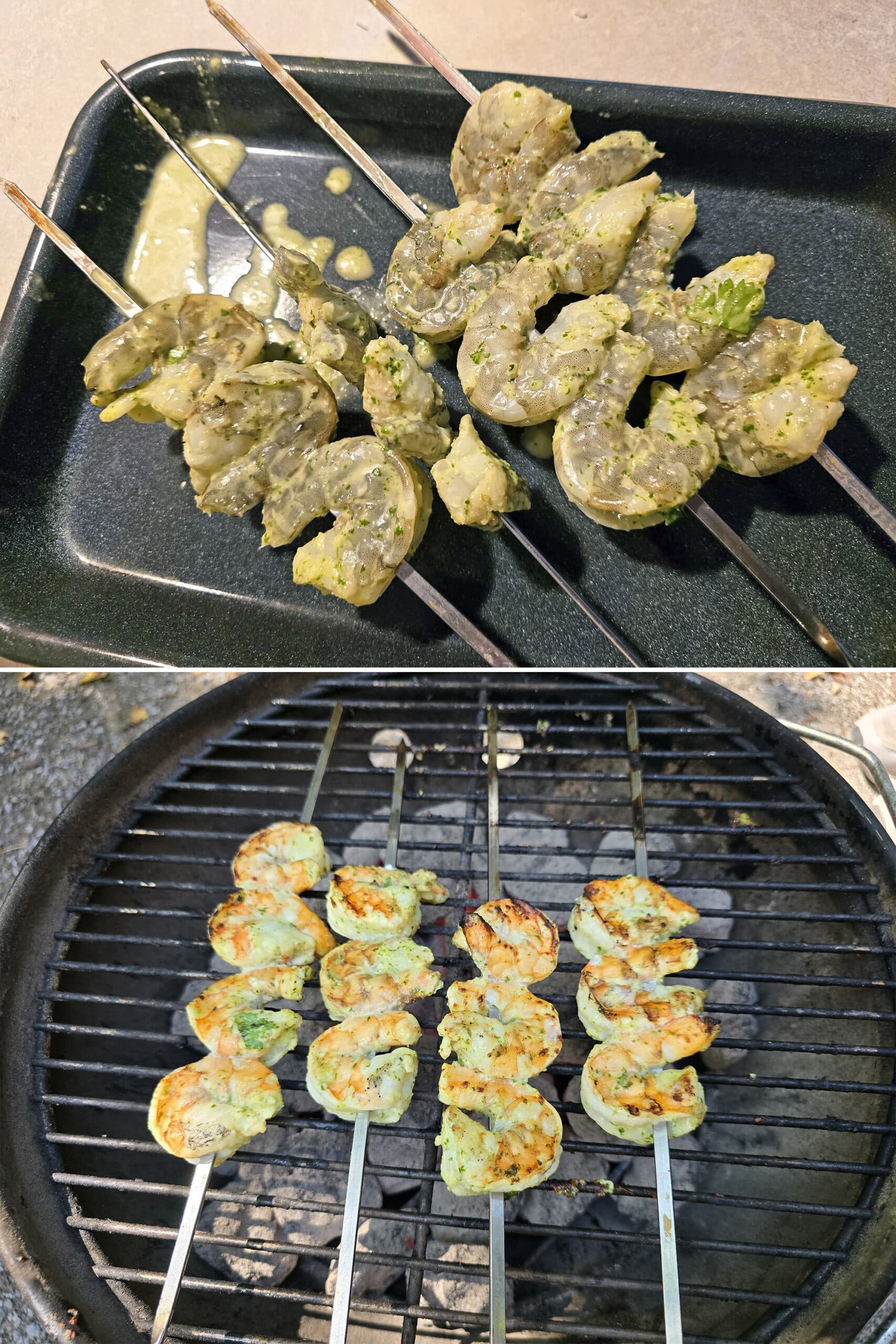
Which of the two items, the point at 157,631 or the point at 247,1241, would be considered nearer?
the point at 247,1241

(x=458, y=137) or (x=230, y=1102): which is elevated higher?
(x=458, y=137)

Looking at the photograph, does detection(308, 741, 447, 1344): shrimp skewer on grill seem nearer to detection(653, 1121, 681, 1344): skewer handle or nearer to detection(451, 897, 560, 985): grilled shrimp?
detection(451, 897, 560, 985): grilled shrimp

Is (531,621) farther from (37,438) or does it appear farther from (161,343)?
(37,438)

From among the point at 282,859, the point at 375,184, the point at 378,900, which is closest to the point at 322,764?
the point at 282,859

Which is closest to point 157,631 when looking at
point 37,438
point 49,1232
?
point 37,438

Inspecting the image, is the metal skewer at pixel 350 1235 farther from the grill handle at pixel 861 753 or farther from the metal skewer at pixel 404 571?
the grill handle at pixel 861 753

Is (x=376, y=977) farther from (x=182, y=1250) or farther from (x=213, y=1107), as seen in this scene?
(x=182, y=1250)
